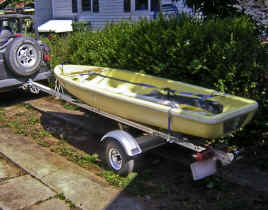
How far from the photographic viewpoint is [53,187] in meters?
4.36

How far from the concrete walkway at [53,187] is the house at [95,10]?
31.3 feet

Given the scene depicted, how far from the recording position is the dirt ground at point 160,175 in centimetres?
396

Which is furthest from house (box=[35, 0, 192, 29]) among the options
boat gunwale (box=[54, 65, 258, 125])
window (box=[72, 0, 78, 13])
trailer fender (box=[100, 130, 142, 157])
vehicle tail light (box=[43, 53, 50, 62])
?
trailer fender (box=[100, 130, 142, 157])

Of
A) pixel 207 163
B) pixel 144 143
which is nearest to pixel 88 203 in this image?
pixel 144 143

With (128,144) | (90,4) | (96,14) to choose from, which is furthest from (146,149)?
(90,4)

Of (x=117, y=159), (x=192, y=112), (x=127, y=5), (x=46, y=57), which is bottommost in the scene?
(x=117, y=159)

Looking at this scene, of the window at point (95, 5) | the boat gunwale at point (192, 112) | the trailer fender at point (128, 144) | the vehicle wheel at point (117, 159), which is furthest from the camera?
the window at point (95, 5)

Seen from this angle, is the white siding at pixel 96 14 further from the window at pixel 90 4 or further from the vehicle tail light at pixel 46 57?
the vehicle tail light at pixel 46 57

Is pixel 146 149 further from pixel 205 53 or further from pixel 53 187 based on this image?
pixel 205 53

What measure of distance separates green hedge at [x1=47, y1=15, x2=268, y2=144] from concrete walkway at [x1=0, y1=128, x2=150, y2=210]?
7.57 ft

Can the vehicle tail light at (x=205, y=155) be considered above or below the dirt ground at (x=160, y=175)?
above

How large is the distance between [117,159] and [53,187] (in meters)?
1.02

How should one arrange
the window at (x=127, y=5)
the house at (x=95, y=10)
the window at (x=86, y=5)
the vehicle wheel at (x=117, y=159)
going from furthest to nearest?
1. the window at (x=86, y=5)
2. the window at (x=127, y=5)
3. the house at (x=95, y=10)
4. the vehicle wheel at (x=117, y=159)

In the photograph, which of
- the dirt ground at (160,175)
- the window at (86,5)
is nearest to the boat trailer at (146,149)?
the dirt ground at (160,175)
